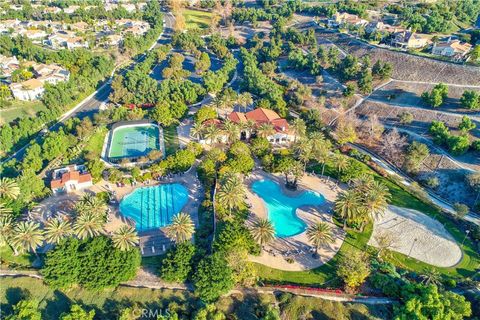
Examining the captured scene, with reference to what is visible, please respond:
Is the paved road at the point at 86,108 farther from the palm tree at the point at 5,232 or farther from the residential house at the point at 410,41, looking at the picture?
the residential house at the point at 410,41

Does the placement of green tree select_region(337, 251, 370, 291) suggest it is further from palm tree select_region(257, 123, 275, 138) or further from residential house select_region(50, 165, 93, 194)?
residential house select_region(50, 165, 93, 194)

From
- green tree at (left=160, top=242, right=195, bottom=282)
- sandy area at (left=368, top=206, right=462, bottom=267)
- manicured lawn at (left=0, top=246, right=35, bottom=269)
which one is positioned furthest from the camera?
sandy area at (left=368, top=206, right=462, bottom=267)

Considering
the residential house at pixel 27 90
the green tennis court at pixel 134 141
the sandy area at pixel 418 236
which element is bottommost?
the sandy area at pixel 418 236

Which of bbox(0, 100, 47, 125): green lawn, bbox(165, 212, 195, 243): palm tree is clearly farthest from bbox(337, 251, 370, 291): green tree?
bbox(0, 100, 47, 125): green lawn

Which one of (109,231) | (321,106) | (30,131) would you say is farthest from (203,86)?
(109,231)

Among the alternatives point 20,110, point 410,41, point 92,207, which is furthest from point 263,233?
point 410,41

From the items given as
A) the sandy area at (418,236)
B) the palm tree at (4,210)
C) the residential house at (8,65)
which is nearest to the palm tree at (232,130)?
the sandy area at (418,236)
